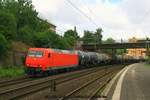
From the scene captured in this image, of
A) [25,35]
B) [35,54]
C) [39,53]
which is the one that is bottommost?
[35,54]

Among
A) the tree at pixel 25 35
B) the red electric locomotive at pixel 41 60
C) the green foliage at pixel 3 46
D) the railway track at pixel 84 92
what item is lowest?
the railway track at pixel 84 92

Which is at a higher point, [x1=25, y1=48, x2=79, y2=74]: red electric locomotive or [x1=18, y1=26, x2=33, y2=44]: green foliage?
[x1=18, y1=26, x2=33, y2=44]: green foliage

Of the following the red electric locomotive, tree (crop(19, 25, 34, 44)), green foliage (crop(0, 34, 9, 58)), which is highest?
tree (crop(19, 25, 34, 44))

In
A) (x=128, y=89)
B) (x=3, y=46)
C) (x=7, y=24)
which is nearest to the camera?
(x=128, y=89)

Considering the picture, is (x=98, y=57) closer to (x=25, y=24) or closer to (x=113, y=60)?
(x=25, y=24)

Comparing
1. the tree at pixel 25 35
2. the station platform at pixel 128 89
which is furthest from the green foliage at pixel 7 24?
the station platform at pixel 128 89

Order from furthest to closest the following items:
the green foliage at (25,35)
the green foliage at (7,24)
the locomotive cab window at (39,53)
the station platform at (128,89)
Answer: the green foliage at (25,35), the green foliage at (7,24), the locomotive cab window at (39,53), the station platform at (128,89)

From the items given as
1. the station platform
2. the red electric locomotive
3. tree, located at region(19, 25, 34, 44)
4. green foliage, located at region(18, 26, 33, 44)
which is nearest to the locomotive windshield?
the red electric locomotive

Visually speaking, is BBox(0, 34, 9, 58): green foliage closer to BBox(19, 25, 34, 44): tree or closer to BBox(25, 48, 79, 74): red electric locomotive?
BBox(25, 48, 79, 74): red electric locomotive

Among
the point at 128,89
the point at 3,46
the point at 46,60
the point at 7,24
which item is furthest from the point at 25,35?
the point at 128,89

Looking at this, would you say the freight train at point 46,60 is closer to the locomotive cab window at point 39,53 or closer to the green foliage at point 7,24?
the locomotive cab window at point 39,53

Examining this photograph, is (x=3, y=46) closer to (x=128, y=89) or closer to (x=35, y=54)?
(x=35, y=54)

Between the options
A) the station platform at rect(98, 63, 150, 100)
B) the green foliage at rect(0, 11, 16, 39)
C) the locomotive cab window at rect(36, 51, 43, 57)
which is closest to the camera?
the station platform at rect(98, 63, 150, 100)

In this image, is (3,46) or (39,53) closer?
(39,53)
